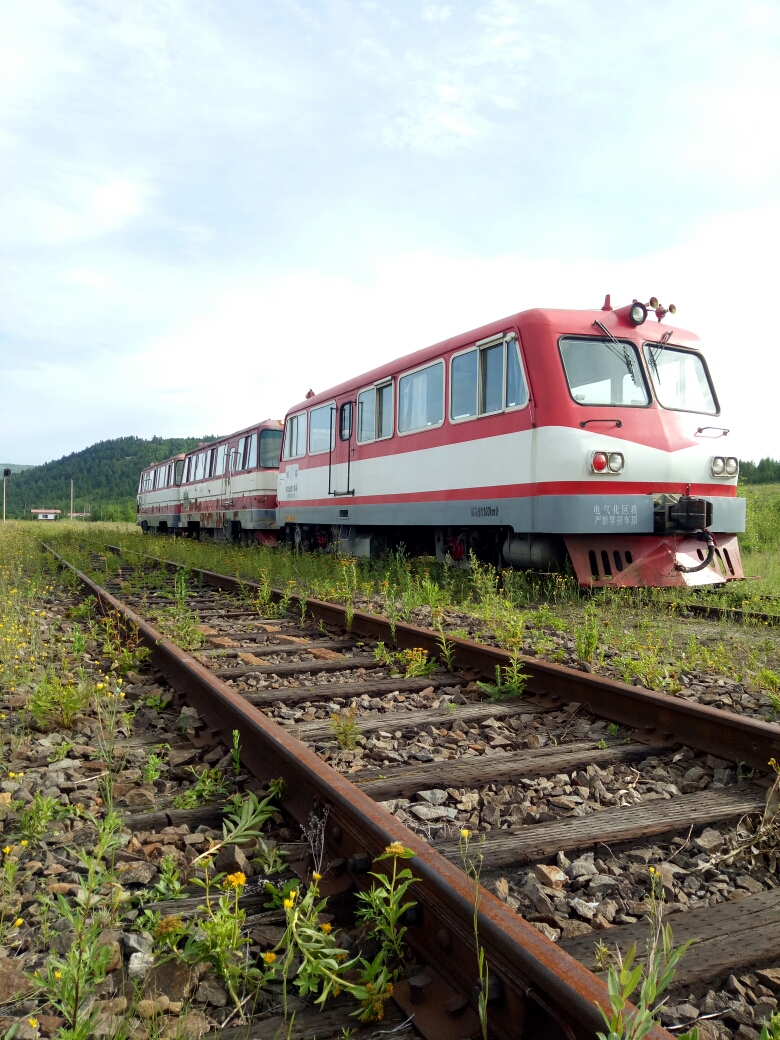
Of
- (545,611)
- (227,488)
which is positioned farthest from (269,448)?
(545,611)

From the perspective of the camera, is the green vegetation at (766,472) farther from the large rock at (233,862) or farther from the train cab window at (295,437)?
the large rock at (233,862)

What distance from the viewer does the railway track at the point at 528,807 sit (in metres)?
1.73

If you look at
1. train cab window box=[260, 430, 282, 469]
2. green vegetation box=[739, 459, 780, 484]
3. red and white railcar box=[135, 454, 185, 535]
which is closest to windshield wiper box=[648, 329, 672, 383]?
train cab window box=[260, 430, 282, 469]

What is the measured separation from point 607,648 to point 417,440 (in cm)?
501

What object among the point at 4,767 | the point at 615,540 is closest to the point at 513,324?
the point at 615,540

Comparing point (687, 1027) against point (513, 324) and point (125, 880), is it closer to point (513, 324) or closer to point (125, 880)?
point (125, 880)

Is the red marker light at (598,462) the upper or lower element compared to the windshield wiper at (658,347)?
lower

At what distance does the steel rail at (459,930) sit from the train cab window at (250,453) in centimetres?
1617

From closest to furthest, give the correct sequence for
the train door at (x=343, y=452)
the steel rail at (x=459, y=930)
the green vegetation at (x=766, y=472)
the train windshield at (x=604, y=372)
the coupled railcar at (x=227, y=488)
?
the steel rail at (x=459, y=930) < the train windshield at (x=604, y=372) < the train door at (x=343, y=452) < the coupled railcar at (x=227, y=488) < the green vegetation at (x=766, y=472)

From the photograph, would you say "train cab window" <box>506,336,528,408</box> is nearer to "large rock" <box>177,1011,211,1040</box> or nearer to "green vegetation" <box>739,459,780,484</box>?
"large rock" <box>177,1011,211,1040</box>

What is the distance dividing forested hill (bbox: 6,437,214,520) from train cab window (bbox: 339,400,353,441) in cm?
11492

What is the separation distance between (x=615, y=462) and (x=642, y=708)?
4.58 meters

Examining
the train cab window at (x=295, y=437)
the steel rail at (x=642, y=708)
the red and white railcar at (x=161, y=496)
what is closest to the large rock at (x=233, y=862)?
the steel rail at (x=642, y=708)

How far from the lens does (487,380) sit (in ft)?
29.5
